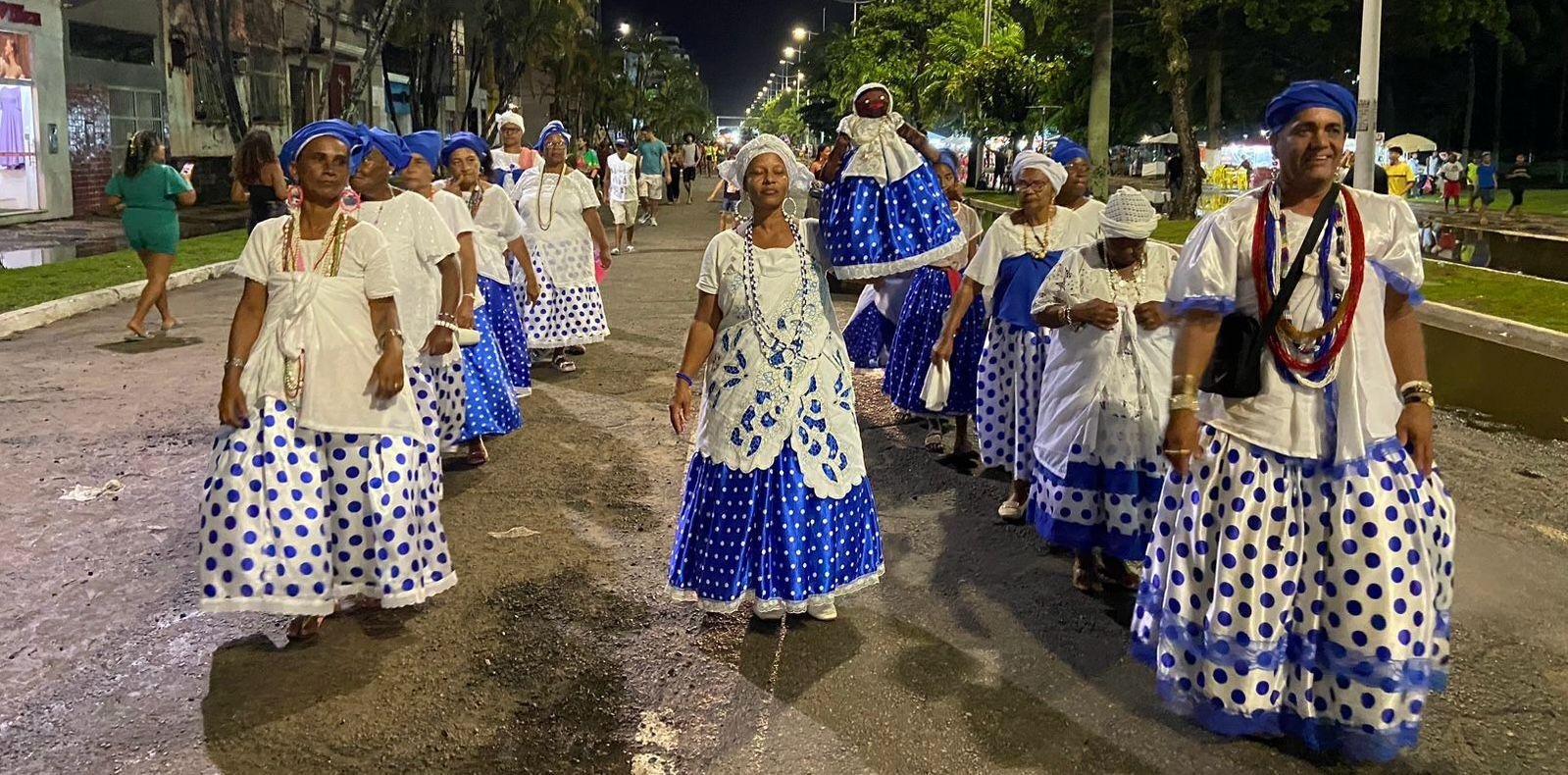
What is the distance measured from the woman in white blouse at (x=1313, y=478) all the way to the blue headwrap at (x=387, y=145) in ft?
11.3

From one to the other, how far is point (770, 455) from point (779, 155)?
109cm

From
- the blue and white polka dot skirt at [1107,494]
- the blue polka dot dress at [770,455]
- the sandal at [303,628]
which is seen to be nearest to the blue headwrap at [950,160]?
the blue and white polka dot skirt at [1107,494]

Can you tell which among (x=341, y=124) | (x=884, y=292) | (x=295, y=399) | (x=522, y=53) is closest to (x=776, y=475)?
(x=295, y=399)

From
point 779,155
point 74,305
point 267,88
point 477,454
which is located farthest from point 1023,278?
point 267,88

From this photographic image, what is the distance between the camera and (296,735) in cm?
394

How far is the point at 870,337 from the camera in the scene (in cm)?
879

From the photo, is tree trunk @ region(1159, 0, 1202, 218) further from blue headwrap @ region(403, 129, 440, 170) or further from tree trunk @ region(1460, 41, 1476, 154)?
blue headwrap @ region(403, 129, 440, 170)

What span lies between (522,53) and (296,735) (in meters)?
41.4

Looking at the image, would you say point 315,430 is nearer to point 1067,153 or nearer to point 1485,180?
point 1067,153

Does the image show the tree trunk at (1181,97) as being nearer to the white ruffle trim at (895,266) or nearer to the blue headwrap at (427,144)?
the blue headwrap at (427,144)

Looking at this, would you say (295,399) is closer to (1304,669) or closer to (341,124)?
(341,124)

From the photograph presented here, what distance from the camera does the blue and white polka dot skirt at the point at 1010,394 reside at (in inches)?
242

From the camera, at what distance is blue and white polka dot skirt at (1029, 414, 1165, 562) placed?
509cm

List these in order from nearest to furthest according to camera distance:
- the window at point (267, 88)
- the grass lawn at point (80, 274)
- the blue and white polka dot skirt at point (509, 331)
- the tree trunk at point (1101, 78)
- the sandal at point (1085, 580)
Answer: the sandal at point (1085, 580) < the blue and white polka dot skirt at point (509, 331) < the grass lawn at point (80, 274) < the tree trunk at point (1101, 78) < the window at point (267, 88)
